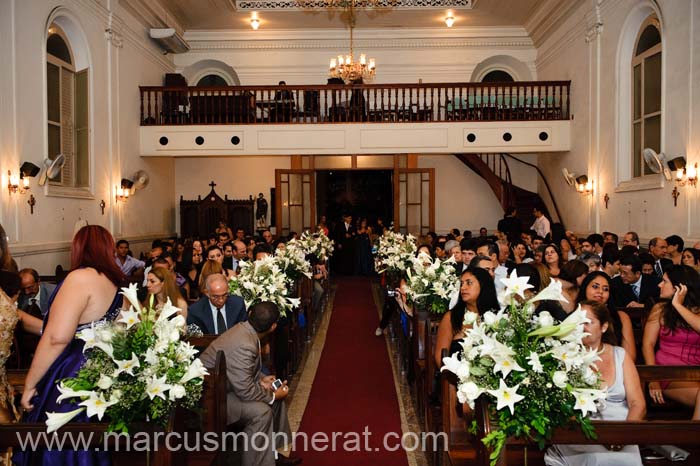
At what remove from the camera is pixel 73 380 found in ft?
9.58

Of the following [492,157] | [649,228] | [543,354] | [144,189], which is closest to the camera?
[543,354]

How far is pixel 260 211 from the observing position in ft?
63.2

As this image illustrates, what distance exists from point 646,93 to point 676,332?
8.57 metres

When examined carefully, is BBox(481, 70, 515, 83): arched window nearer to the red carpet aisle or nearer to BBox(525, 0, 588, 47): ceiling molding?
BBox(525, 0, 588, 47): ceiling molding

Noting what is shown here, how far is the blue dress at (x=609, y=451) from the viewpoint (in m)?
3.36

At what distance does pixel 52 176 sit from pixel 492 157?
13097mm

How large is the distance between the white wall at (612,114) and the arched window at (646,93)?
1.06 feet

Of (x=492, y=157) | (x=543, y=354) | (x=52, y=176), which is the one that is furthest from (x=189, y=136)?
(x=543, y=354)

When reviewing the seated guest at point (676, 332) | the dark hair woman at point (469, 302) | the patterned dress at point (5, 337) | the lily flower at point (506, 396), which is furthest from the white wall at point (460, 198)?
the lily flower at point (506, 396)

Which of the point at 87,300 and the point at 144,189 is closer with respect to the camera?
the point at 87,300

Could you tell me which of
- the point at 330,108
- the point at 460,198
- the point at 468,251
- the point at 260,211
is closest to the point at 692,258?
the point at 468,251

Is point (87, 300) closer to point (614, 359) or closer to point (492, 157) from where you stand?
point (614, 359)

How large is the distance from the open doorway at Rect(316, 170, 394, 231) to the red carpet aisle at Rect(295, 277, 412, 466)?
1244 cm

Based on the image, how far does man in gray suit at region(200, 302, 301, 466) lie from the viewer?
4441 millimetres
